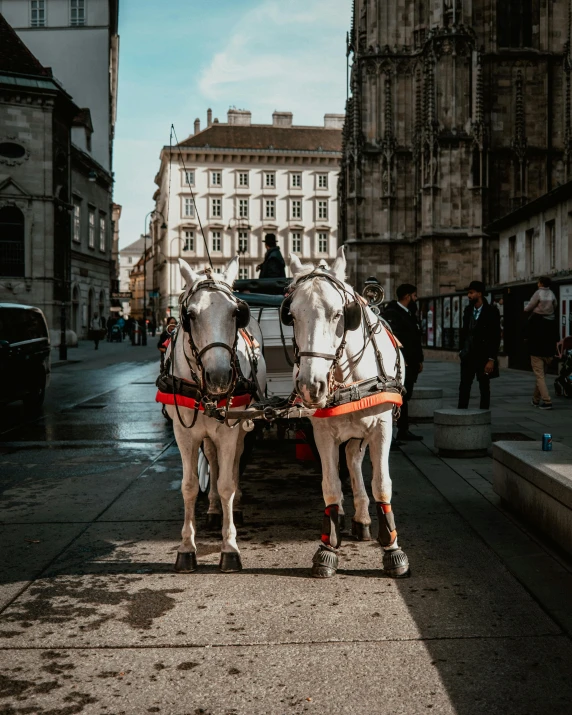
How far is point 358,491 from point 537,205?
2241 cm

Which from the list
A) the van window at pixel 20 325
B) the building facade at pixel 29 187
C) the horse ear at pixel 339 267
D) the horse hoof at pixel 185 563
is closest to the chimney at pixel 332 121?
the building facade at pixel 29 187

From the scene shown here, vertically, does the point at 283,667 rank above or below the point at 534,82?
below

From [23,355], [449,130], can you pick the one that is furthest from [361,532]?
[449,130]

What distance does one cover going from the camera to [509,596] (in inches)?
184

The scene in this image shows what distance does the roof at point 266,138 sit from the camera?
9462 centimetres

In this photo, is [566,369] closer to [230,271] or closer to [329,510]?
[329,510]

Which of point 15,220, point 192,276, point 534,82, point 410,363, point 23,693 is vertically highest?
point 534,82

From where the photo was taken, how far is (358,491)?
5863mm

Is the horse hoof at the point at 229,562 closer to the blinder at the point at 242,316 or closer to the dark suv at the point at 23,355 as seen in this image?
the blinder at the point at 242,316

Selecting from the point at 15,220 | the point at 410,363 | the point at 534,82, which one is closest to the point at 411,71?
the point at 534,82

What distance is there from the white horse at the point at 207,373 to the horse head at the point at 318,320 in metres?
0.40

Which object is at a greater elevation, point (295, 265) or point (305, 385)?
point (295, 265)

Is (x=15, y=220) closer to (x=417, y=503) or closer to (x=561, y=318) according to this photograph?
(x=561, y=318)

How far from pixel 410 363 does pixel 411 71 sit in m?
37.5
